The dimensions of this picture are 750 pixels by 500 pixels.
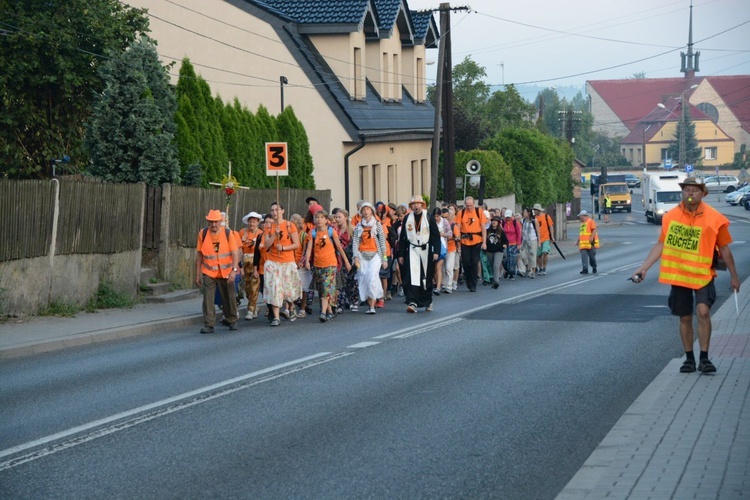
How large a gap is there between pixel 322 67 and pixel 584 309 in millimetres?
19298

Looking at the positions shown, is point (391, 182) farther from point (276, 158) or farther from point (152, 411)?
point (152, 411)

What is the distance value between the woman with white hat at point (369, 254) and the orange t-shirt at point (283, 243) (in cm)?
178

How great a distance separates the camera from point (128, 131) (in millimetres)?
23609

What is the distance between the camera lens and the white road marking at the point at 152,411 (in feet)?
28.3

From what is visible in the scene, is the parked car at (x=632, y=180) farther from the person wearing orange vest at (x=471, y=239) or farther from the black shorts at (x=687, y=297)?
the black shorts at (x=687, y=297)

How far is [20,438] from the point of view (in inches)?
357

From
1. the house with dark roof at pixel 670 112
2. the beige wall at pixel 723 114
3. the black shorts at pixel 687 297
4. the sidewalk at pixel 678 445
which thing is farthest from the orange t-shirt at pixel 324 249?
the beige wall at pixel 723 114

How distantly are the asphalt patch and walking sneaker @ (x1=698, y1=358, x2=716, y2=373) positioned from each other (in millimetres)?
6380

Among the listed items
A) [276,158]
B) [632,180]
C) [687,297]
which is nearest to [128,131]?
[276,158]

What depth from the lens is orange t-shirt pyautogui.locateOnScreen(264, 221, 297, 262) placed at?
728 inches

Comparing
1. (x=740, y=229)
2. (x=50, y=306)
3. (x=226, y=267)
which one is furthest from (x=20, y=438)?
(x=740, y=229)

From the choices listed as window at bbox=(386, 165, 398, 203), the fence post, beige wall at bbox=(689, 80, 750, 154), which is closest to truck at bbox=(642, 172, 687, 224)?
window at bbox=(386, 165, 398, 203)

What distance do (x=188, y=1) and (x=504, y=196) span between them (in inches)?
899

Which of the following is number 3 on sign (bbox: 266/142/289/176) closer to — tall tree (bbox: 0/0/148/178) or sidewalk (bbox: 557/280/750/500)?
tall tree (bbox: 0/0/148/178)
